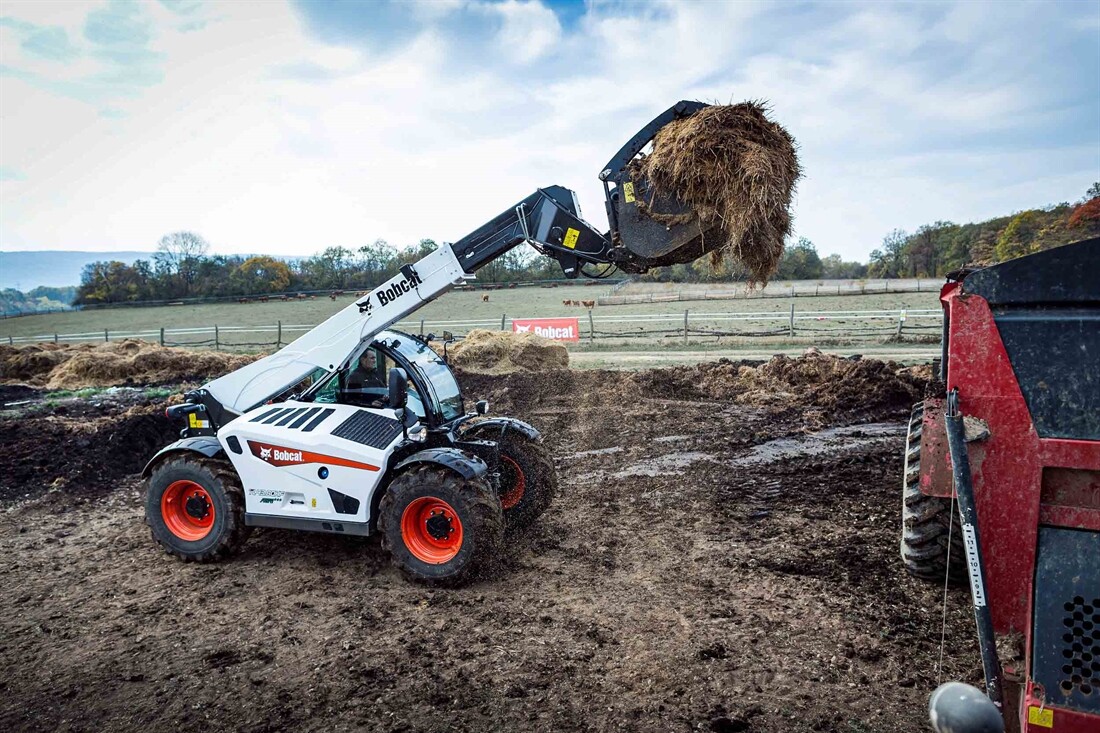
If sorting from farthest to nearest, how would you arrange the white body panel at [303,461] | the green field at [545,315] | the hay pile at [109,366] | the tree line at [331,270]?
the tree line at [331,270] < the green field at [545,315] < the hay pile at [109,366] < the white body panel at [303,461]

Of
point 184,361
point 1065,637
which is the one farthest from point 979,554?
point 184,361

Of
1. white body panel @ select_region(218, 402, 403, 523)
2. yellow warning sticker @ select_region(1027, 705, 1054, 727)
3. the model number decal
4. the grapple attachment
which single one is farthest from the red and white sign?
yellow warning sticker @ select_region(1027, 705, 1054, 727)

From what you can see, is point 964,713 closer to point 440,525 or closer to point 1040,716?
point 1040,716

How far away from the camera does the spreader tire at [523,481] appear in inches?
288

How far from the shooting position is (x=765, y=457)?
9914mm

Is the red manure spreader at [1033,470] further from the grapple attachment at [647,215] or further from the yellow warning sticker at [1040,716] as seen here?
the grapple attachment at [647,215]

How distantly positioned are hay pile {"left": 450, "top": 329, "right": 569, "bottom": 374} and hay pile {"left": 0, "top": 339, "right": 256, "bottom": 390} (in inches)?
252

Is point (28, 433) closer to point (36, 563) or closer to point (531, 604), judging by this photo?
point (36, 563)

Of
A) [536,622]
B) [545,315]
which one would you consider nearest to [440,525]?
[536,622]

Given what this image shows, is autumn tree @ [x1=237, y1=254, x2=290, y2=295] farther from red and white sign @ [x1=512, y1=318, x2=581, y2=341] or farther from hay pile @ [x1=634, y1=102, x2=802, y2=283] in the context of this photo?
hay pile @ [x1=634, y1=102, x2=802, y2=283]

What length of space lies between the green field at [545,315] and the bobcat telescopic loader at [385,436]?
1763 cm

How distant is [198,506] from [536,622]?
3411mm

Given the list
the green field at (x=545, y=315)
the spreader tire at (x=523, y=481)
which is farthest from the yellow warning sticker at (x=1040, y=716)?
the green field at (x=545, y=315)

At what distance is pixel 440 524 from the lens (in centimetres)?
611
